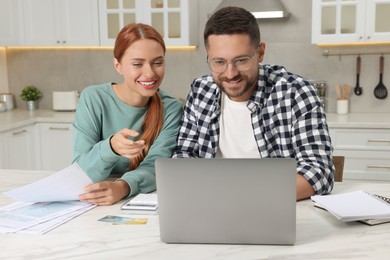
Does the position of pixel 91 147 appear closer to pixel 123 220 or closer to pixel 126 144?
pixel 126 144

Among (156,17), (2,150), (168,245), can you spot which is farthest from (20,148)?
(168,245)

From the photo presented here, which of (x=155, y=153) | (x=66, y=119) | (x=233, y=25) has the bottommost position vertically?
(x=66, y=119)

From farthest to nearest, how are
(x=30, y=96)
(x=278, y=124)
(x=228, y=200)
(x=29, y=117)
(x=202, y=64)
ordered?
(x=30, y=96) → (x=202, y=64) → (x=29, y=117) → (x=278, y=124) → (x=228, y=200)

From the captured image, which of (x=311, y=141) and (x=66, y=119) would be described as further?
(x=66, y=119)

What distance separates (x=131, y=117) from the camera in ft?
6.70

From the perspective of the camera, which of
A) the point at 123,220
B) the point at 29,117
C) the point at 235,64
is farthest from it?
the point at 29,117

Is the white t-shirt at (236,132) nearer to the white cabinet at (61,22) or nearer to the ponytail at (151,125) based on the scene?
the ponytail at (151,125)

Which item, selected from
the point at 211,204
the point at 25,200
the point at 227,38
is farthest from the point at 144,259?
the point at 227,38

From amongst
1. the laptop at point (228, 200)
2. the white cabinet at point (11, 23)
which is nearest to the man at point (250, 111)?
the laptop at point (228, 200)

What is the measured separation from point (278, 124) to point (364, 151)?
1.84 m

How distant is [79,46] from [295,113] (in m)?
2.75

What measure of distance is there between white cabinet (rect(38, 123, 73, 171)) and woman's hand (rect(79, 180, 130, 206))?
2443 mm

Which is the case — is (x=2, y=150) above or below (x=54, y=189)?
below

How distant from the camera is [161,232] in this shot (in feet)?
4.33
